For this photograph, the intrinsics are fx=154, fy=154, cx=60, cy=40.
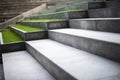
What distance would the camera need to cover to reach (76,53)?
1878 mm

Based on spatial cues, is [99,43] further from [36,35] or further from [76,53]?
[36,35]

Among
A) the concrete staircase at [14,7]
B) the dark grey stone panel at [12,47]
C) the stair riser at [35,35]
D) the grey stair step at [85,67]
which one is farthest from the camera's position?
the concrete staircase at [14,7]

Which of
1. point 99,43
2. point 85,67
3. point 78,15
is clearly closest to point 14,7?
point 78,15

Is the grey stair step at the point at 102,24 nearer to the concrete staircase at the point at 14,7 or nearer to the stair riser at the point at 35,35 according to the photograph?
the stair riser at the point at 35,35

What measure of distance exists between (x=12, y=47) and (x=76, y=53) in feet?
5.59

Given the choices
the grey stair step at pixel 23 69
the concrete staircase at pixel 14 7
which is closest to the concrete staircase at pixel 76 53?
the grey stair step at pixel 23 69

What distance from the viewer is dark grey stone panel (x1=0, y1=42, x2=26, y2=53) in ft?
10.0

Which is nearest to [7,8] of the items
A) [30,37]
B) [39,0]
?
[39,0]

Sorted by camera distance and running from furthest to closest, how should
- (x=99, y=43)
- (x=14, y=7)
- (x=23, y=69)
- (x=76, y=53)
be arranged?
(x=14, y=7)
(x=23, y=69)
(x=76, y=53)
(x=99, y=43)

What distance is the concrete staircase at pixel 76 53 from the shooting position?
4.45 ft

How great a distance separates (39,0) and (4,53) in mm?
6200

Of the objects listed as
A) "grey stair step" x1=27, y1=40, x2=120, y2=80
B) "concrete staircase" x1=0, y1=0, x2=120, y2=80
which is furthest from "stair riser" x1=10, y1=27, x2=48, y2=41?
"grey stair step" x1=27, y1=40, x2=120, y2=80

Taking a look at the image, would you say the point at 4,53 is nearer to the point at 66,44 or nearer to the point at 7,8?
the point at 66,44

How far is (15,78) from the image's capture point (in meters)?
1.85
